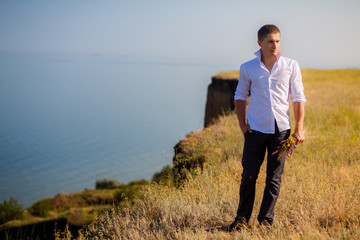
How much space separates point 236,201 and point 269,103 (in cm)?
183

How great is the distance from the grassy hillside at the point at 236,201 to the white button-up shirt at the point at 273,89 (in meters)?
0.80

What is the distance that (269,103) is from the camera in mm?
3475

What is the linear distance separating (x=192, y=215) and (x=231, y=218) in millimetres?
514

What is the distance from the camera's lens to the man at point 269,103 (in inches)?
136

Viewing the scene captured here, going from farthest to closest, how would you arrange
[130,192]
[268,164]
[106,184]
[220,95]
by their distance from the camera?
1. [106,184]
2. [220,95]
3. [130,192]
4. [268,164]

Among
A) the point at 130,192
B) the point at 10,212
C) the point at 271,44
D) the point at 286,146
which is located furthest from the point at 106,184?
the point at 271,44

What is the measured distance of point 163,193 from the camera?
200 inches

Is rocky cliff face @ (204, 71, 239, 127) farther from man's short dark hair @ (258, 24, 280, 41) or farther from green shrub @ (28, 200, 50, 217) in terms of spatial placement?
green shrub @ (28, 200, 50, 217)

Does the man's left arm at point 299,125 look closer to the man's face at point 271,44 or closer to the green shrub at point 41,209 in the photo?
the man's face at point 271,44

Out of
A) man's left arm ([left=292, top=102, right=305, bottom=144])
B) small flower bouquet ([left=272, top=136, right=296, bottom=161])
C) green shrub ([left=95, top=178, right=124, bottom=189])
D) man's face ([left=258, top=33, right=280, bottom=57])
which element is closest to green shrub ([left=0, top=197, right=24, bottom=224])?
green shrub ([left=95, top=178, right=124, bottom=189])

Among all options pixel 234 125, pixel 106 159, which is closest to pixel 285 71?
pixel 234 125

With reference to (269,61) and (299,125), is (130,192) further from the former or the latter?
(269,61)

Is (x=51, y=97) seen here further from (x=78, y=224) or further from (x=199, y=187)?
(x=199, y=187)

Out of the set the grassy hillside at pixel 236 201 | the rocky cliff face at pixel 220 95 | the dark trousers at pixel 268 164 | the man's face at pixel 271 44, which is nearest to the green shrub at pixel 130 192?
the grassy hillside at pixel 236 201
